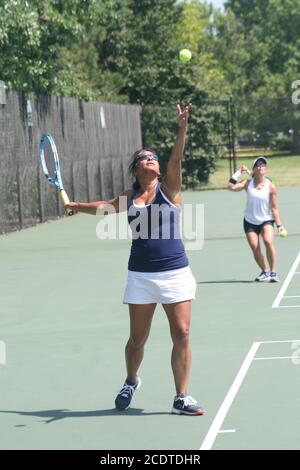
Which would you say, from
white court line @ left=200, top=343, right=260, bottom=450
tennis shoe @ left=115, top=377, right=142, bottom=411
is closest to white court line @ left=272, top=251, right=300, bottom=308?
white court line @ left=200, top=343, right=260, bottom=450

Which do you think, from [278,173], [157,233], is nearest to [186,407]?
[157,233]

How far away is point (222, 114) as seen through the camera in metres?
48.4

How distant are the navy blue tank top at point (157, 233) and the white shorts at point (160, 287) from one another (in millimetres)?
49

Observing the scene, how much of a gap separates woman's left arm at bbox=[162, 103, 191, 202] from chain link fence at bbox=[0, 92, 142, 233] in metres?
17.6

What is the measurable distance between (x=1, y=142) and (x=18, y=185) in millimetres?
1216

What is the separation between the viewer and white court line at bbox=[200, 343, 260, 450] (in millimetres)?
7953

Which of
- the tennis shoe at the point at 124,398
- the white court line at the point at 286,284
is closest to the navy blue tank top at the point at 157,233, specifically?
the tennis shoe at the point at 124,398

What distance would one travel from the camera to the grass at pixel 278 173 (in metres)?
45.3

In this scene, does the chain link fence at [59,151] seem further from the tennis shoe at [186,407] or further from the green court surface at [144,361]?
the tennis shoe at [186,407]

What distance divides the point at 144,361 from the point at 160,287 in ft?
7.90

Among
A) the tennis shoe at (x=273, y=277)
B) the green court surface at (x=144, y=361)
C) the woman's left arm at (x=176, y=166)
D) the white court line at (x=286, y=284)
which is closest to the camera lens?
the green court surface at (x=144, y=361)
